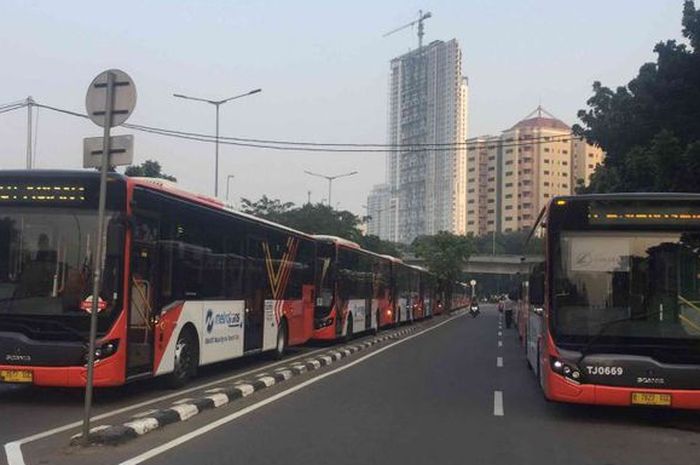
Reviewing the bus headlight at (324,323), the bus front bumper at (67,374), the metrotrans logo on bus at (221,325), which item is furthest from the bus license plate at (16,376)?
the bus headlight at (324,323)

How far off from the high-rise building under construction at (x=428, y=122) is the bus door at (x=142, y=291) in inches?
751

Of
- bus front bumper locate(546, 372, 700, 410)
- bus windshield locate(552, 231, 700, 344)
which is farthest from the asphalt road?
bus windshield locate(552, 231, 700, 344)

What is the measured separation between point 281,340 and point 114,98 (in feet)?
34.4

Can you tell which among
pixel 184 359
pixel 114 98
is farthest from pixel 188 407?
pixel 114 98

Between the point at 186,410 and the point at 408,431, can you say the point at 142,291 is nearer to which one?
the point at 186,410

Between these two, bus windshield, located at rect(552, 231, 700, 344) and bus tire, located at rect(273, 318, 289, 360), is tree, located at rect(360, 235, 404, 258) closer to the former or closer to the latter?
bus tire, located at rect(273, 318, 289, 360)

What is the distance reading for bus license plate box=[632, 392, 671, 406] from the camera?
30.3 feet

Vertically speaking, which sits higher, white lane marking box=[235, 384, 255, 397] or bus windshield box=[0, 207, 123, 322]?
bus windshield box=[0, 207, 123, 322]

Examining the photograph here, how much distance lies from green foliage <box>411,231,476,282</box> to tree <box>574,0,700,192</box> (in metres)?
35.1

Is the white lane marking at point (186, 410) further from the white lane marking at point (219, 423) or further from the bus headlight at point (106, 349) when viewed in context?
the bus headlight at point (106, 349)

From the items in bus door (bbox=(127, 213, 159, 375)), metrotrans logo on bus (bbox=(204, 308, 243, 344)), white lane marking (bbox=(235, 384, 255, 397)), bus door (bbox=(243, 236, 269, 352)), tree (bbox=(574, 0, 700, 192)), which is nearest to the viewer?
bus door (bbox=(127, 213, 159, 375))

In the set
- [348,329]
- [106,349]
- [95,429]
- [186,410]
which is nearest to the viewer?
[95,429]

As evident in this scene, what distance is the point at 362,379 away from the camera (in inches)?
559

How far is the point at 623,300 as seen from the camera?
9711mm
